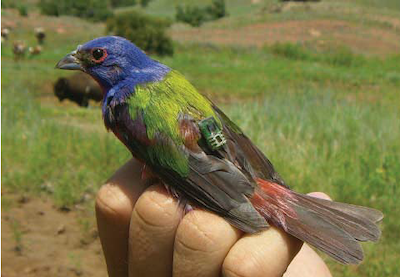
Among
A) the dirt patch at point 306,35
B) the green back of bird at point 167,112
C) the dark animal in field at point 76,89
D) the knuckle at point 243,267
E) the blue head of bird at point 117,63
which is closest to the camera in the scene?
the knuckle at point 243,267

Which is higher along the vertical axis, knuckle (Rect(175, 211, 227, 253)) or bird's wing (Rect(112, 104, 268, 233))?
bird's wing (Rect(112, 104, 268, 233))

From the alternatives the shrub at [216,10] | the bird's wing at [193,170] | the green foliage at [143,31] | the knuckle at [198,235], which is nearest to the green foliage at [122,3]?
the shrub at [216,10]

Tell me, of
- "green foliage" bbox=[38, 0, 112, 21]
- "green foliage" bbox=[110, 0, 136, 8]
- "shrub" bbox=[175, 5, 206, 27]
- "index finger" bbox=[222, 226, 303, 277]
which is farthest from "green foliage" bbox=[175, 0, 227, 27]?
"index finger" bbox=[222, 226, 303, 277]

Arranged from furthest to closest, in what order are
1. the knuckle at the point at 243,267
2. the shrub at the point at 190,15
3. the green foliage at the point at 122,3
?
the green foliage at the point at 122,3, the shrub at the point at 190,15, the knuckle at the point at 243,267

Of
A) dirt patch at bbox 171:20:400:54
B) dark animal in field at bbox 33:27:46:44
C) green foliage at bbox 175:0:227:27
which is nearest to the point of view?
dark animal in field at bbox 33:27:46:44

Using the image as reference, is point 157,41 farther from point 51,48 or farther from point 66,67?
point 66,67

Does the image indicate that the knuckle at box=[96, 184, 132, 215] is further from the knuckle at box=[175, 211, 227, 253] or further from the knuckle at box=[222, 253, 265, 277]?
the knuckle at box=[222, 253, 265, 277]

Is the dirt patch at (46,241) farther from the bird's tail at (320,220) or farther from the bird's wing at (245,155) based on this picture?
the bird's tail at (320,220)
